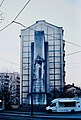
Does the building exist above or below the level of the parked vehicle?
above

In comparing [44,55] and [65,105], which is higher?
[44,55]

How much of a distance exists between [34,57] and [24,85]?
1050 cm

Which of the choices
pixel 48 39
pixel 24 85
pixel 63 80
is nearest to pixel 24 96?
pixel 24 85

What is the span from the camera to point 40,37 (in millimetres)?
67688

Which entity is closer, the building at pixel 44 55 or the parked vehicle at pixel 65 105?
the parked vehicle at pixel 65 105

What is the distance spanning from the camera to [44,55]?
67938 millimetres

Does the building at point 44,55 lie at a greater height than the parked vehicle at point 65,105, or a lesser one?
greater

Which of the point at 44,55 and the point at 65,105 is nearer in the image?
the point at 65,105

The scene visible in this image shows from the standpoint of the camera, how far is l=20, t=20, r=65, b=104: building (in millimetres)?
67812

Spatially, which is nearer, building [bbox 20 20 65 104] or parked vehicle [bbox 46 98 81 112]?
parked vehicle [bbox 46 98 81 112]

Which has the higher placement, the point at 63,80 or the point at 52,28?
the point at 52,28

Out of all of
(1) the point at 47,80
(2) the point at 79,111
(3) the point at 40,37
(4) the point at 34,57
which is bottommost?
(2) the point at 79,111

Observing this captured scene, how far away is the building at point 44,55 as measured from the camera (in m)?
67.8

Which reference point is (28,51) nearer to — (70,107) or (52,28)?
(52,28)
